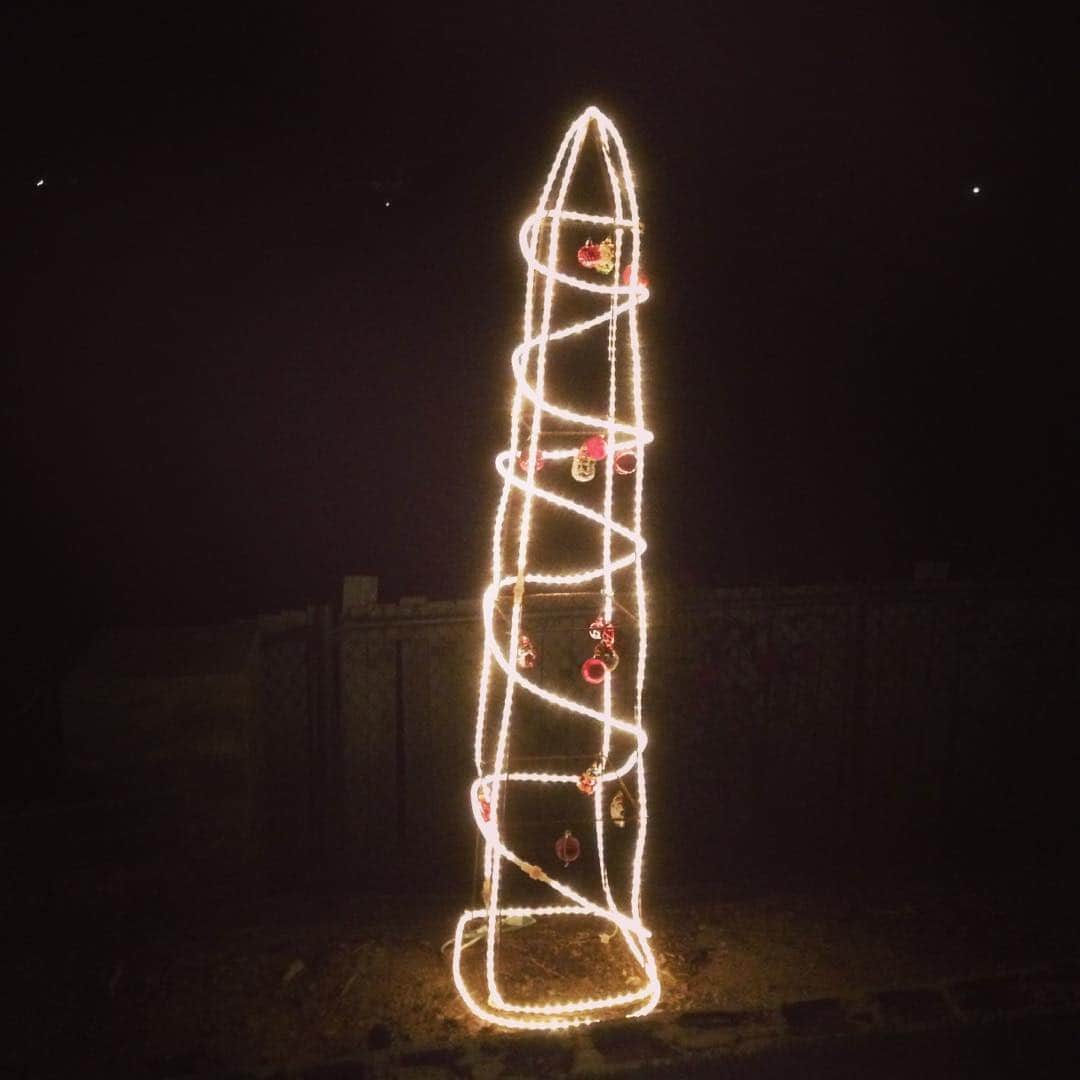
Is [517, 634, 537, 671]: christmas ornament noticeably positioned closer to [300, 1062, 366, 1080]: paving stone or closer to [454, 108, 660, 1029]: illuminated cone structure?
[454, 108, 660, 1029]: illuminated cone structure

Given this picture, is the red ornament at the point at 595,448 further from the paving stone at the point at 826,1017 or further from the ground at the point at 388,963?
the paving stone at the point at 826,1017

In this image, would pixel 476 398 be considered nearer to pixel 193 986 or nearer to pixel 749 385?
pixel 749 385

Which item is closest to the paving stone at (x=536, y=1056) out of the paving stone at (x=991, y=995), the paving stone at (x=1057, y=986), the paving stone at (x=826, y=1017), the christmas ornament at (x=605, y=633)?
the paving stone at (x=826, y=1017)

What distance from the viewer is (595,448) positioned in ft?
10.2

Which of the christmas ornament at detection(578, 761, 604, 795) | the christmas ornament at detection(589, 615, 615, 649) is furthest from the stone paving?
the christmas ornament at detection(589, 615, 615, 649)

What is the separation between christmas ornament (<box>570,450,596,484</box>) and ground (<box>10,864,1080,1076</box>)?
2244 millimetres

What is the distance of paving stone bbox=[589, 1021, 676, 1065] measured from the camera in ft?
11.5

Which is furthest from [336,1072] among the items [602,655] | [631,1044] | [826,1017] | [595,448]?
[595,448]

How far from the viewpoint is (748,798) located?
5027 millimetres

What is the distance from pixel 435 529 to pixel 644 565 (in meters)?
1.47

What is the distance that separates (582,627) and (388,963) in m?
1.86

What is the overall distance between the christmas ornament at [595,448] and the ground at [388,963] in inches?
92.0

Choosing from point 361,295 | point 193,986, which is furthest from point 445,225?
point 193,986

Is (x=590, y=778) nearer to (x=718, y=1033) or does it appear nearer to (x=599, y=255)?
(x=718, y=1033)
